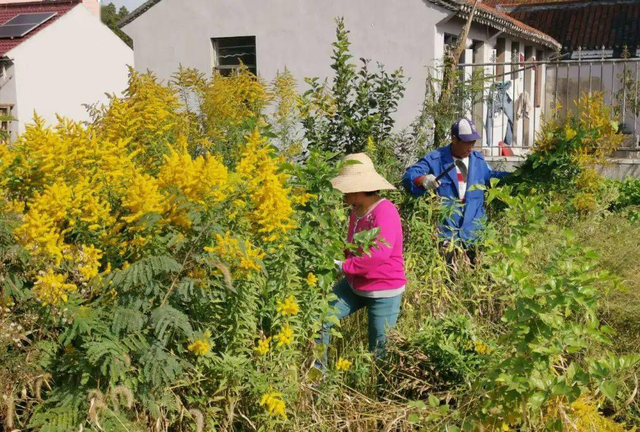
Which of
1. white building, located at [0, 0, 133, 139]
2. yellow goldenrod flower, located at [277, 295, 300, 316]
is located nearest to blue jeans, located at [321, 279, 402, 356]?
yellow goldenrod flower, located at [277, 295, 300, 316]

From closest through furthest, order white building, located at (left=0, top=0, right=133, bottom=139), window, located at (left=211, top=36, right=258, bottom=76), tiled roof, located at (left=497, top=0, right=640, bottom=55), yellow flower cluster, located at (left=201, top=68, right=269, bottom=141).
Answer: yellow flower cluster, located at (left=201, top=68, right=269, bottom=141), window, located at (left=211, top=36, right=258, bottom=76), white building, located at (left=0, top=0, right=133, bottom=139), tiled roof, located at (left=497, top=0, right=640, bottom=55)

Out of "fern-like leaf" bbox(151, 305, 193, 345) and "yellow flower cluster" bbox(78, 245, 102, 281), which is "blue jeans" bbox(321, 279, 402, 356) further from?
"yellow flower cluster" bbox(78, 245, 102, 281)

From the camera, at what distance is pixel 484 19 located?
1352 cm

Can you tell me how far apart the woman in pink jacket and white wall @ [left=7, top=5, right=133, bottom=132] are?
1751 centimetres

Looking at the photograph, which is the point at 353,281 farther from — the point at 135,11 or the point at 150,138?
the point at 135,11

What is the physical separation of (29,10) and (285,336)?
2594 cm

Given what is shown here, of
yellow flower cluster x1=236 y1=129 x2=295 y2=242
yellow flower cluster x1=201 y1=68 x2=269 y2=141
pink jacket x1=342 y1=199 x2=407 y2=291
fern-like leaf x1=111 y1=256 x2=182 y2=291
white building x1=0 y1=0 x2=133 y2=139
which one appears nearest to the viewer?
fern-like leaf x1=111 y1=256 x2=182 y2=291

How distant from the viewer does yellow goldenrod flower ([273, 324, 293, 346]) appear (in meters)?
3.40

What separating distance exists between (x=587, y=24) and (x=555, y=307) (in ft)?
76.9

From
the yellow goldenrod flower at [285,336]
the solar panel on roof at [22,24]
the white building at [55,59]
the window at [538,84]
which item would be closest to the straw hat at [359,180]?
the yellow goldenrod flower at [285,336]

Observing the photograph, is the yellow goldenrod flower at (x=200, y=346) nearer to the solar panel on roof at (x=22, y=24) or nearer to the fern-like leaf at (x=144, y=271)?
the fern-like leaf at (x=144, y=271)

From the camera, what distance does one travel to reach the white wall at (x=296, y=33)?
1276 cm

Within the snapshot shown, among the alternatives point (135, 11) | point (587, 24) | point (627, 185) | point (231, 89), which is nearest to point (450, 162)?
point (231, 89)

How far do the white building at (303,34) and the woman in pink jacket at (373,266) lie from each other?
8080mm
